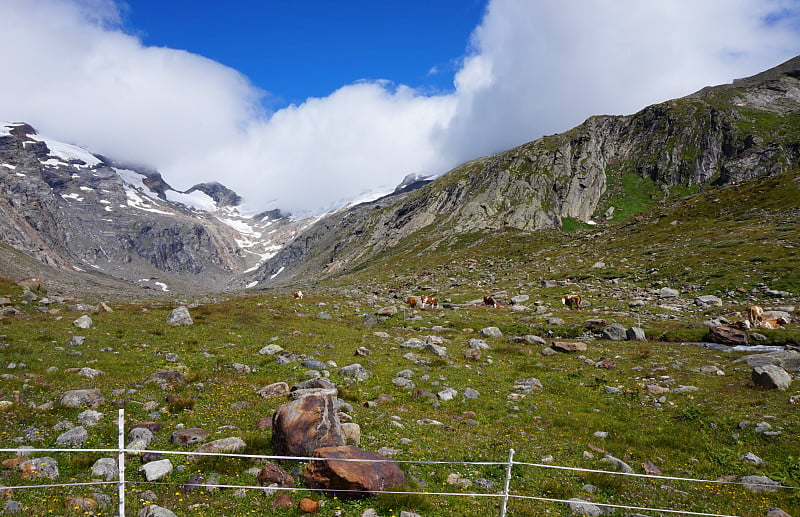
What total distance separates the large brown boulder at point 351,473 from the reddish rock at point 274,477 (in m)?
0.43

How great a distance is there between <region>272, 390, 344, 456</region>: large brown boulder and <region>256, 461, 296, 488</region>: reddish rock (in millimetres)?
780

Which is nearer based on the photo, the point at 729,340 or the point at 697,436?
the point at 697,436

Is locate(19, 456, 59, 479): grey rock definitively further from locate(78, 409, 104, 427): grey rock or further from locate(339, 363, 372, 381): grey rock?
locate(339, 363, 372, 381): grey rock

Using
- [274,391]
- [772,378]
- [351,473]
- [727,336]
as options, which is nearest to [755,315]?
[727,336]

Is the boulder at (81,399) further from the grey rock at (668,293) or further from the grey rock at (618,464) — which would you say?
the grey rock at (668,293)

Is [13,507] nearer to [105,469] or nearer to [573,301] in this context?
[105,469]

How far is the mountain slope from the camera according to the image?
119062mm

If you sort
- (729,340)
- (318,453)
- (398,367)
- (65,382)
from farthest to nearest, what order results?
(729,340)
(398,367)
(65,382)
(318,453)

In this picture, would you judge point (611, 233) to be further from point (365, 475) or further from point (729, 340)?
point (365, 475)

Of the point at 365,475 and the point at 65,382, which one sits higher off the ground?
the point at 65,382

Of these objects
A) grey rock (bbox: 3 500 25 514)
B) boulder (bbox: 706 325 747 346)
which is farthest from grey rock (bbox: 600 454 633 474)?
boulder (bbox: 706 325 747 346)

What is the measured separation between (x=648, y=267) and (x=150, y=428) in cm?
5388

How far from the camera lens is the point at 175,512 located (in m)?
8.45

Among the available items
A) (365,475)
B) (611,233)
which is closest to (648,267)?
(611,233)
